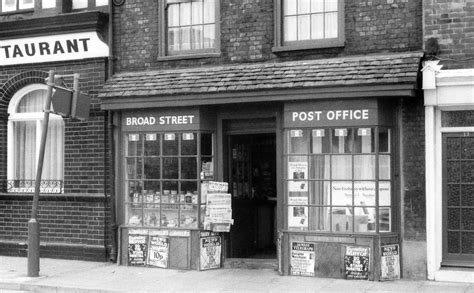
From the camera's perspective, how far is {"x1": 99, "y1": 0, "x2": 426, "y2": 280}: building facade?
36.1ft

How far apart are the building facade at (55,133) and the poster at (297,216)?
3.63m

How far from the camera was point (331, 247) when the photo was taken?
443 inches

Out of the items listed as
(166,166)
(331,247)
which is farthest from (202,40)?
(331,247)

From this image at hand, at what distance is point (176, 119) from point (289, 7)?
273 cm

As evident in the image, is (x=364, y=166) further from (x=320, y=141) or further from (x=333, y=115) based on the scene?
(x=333, y=115)

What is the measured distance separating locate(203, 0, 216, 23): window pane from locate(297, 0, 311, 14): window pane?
159 centimetres

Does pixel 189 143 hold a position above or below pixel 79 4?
below

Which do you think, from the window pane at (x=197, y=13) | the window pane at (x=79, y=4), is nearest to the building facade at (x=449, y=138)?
the window pane at (x=197, y=13)

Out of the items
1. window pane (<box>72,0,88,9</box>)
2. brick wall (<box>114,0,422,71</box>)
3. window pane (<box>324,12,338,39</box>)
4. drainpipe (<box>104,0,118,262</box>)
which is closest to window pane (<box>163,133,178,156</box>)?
drainpipe (<box>104,0,118,262</box>)

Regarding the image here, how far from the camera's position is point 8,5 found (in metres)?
14.5

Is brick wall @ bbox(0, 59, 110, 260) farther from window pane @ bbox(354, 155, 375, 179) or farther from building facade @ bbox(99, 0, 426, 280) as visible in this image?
window pane @ bbox(354, 155, 375, 179)

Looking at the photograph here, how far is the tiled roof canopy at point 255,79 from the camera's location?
10781 millimetres

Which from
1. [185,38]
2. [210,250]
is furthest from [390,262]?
[185,38]

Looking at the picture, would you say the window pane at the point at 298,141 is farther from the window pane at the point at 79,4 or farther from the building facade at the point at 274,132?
the window pane at the point at 79,4
